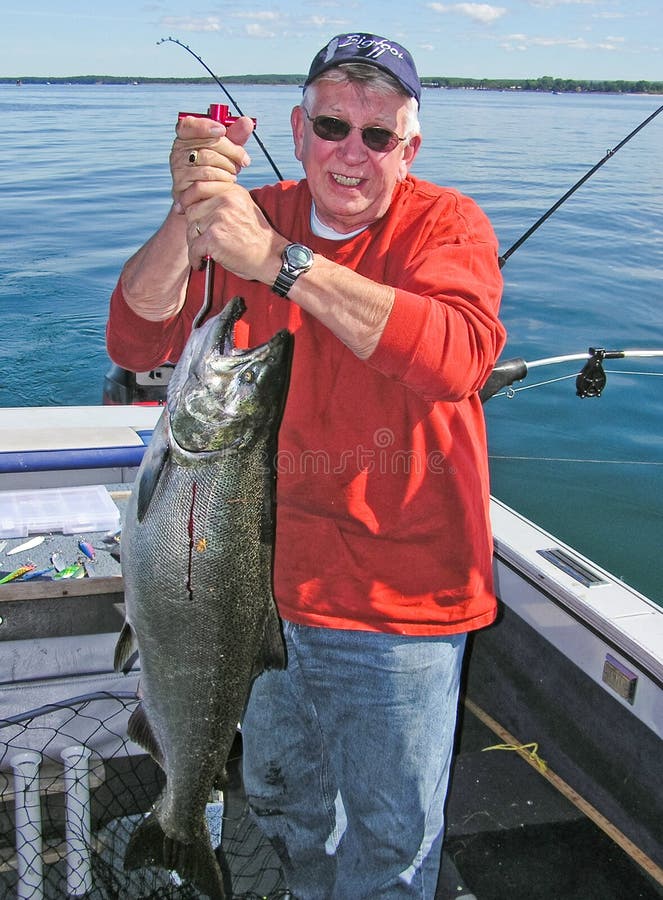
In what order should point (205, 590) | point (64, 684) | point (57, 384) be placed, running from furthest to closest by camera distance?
point (57, 384) < point (64, 684) < point (205, 590)

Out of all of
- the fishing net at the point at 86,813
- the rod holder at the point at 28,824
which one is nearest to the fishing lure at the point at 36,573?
the fishing net at the point at 86,813

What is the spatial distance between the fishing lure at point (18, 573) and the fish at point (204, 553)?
1.52m

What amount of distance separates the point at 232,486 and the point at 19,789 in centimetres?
150

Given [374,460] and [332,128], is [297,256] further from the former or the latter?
[374,460]

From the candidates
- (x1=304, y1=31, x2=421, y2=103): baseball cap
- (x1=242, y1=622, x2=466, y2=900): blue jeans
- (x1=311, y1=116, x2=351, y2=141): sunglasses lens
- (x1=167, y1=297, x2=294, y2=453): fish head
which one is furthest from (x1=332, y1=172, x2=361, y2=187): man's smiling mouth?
(x1=242, y1=622, x2=466, y2=900): blue jeans

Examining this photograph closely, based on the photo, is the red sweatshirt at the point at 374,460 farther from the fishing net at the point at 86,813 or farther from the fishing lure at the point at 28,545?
the fishing lure at the point at 28,545

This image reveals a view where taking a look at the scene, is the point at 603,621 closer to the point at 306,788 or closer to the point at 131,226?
the point at 306,788

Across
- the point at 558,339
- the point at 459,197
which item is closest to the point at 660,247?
the point at 558,339

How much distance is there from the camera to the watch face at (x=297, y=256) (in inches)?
81.9

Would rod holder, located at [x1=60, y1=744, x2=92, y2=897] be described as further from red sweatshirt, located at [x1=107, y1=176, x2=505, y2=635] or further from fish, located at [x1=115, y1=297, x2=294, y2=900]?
red sweatshirt, located at [x1=107, y1=176, x2=505, y2=635]

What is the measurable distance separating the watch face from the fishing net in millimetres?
1767

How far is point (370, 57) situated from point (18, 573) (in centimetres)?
252

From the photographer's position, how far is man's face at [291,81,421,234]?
8.05ft

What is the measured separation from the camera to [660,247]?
63.4 ft
